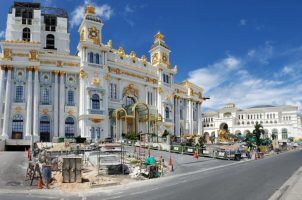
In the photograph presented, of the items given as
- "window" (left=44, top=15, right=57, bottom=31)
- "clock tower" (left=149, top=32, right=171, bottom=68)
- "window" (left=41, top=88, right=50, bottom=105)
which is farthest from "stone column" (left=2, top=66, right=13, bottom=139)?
"clock tower" (left=149, top=32, right=171, bottom=68)

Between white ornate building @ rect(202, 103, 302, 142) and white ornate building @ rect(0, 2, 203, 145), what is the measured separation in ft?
234

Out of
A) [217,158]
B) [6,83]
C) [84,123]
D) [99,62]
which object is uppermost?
[99,62]

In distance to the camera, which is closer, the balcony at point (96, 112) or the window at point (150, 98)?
the balcony at point (96, 112)

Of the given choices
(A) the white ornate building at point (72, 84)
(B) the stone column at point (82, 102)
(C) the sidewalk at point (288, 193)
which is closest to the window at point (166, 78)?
(A) the white ornate building at point (72, 84)

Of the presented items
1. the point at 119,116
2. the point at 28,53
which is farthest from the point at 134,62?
the point at 28,53

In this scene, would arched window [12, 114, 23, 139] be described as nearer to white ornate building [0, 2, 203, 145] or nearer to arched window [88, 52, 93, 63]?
white ornate building [0, 2, 203, 145]

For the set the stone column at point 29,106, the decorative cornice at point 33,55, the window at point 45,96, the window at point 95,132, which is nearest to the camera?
the stone column at point 29,106

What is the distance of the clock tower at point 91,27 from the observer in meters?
60.8

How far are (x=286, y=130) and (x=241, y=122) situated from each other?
1829cm

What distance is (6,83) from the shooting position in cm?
5462

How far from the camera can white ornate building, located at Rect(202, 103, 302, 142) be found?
441 ft

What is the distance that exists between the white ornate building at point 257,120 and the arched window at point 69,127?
8732 centimetres

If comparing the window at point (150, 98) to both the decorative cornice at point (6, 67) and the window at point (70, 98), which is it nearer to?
the window at point (70, 98)

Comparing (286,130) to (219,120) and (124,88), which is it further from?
(124,88)
